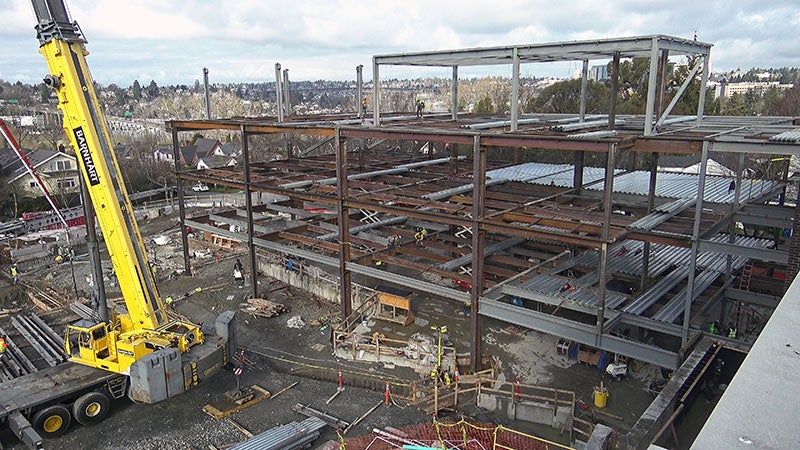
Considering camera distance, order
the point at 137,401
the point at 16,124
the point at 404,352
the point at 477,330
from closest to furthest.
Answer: the point at 137,401, the point at 477,330, the point at 404,352, the point at 16,124

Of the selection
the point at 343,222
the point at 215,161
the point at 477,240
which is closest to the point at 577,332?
the point at 477,240

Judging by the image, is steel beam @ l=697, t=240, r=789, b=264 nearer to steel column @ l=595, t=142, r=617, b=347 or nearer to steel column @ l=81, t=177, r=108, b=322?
steel column @ l=595, t=142, r=617, b=347

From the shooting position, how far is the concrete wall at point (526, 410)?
1561cm

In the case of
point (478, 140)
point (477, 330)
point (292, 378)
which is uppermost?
point (478, 140)

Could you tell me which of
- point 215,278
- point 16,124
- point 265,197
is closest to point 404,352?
point 215,278

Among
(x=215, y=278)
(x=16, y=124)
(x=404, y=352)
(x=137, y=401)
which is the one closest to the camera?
(x=137, y=401)

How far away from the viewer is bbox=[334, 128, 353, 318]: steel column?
66.8ft

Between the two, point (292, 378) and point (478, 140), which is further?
point (292, 378)

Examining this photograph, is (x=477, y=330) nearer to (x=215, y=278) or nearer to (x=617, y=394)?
(x=617, y=394)

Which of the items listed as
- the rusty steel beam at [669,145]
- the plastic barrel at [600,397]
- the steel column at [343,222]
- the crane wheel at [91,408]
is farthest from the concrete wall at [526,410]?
the crane wheel at [91,408]

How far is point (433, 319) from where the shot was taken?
22.7 m

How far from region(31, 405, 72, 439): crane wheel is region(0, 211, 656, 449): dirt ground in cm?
25

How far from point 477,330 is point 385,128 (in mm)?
7657

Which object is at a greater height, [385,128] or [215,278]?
[385,128]
